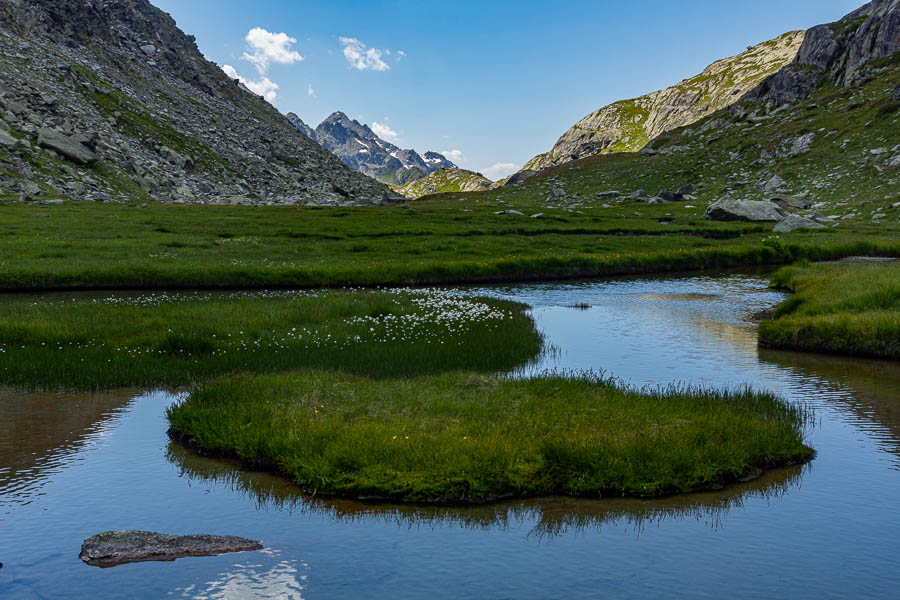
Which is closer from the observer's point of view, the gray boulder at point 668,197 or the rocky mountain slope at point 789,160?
the rocky mountain slope at point 789,160

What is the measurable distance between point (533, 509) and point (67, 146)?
101 meters

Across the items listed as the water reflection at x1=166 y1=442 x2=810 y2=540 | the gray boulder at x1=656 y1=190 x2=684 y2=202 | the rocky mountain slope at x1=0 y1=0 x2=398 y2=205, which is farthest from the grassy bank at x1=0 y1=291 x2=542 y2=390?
the gray boulder at x1=656 y1=190 x2=684 y2=202

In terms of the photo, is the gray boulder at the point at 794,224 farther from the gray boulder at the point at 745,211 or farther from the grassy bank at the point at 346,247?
the gray boulder at the point at 745,211

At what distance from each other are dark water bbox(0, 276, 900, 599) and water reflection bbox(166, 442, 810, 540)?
4 cm

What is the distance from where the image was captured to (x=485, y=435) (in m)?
12.1

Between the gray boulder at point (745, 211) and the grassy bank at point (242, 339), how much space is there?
6054cm

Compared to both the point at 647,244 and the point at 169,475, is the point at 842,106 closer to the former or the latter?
the point at 647,244

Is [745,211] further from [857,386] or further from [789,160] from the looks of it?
[857,386]

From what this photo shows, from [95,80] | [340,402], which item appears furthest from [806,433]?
[95,80]

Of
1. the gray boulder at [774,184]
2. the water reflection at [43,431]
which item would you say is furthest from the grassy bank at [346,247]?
the gray boulder at [774,184]

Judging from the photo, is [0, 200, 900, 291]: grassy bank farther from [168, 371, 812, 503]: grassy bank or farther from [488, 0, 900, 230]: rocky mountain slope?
[168, 371, 812, 503]: grassy bank

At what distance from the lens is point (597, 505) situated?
10156mm

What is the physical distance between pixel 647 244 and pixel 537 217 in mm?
25672

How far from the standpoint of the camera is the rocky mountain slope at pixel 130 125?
89.4m
